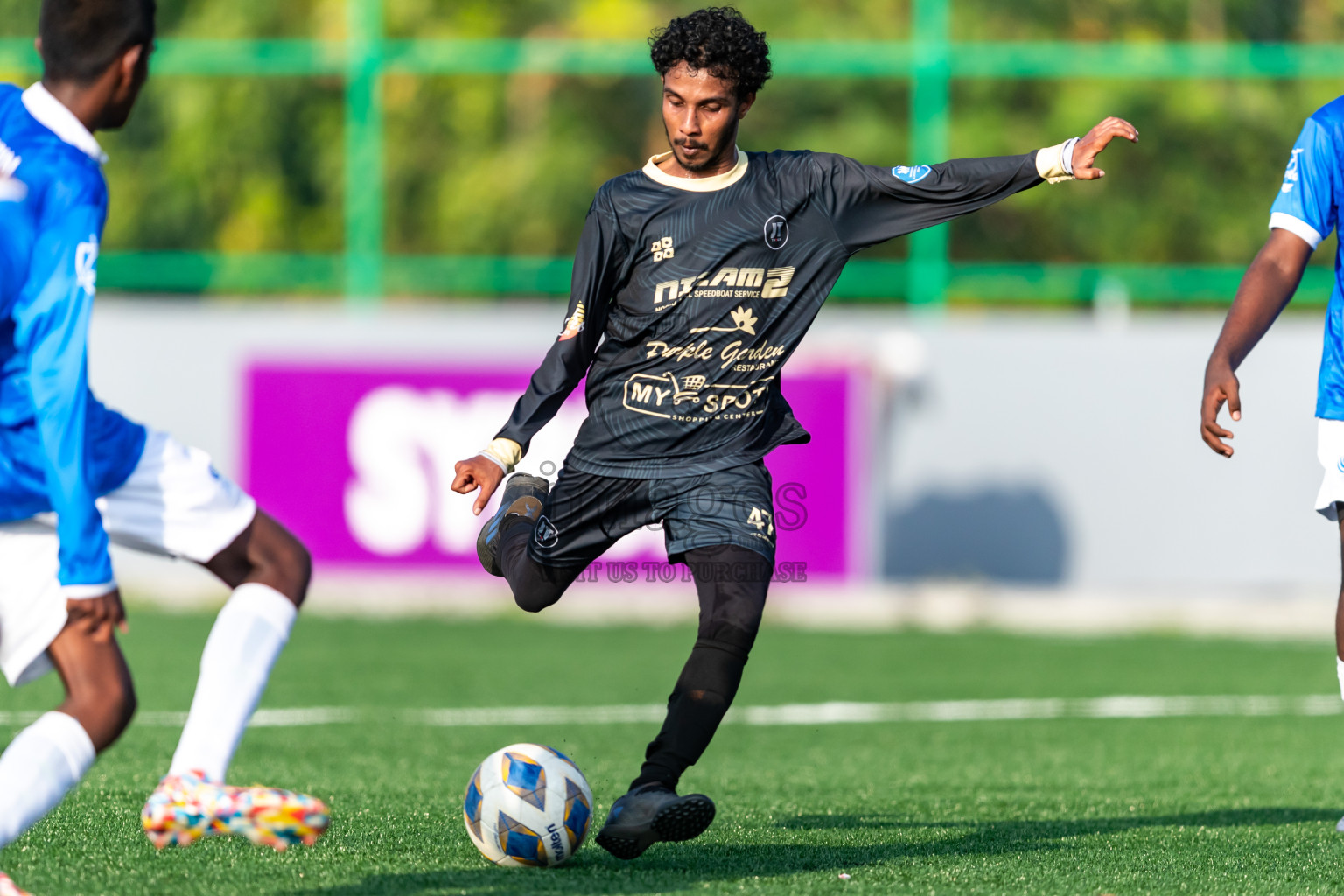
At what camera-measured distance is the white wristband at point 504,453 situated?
15.5 ft

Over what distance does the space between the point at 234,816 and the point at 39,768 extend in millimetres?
411

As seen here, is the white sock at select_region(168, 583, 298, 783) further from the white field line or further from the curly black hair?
the white field line

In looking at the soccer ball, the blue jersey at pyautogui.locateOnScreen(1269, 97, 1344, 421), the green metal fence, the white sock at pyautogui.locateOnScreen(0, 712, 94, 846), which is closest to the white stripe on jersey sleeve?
the blue jersey at pyautogui.locateOnScreen(1269, 97, 1344, 421)

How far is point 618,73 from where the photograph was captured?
15.4m

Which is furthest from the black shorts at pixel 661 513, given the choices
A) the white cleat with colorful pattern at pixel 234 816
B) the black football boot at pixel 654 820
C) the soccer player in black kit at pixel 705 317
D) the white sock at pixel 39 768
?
the white sock at pixel 39 768

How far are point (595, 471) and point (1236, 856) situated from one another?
6.80ft

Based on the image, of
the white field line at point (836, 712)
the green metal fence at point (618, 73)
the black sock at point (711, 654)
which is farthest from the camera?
the green metal fence at point (618, 73)

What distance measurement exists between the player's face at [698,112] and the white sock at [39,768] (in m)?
2.20

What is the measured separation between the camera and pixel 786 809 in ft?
18.8

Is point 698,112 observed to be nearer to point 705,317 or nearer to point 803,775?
point 705,317

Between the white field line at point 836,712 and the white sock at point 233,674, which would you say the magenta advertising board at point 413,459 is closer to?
the white field line at point 836,712

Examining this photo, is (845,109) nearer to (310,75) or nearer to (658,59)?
(310,75)

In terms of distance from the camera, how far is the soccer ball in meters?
4.64

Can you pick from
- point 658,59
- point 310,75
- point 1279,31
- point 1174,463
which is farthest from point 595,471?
point 1279,31
